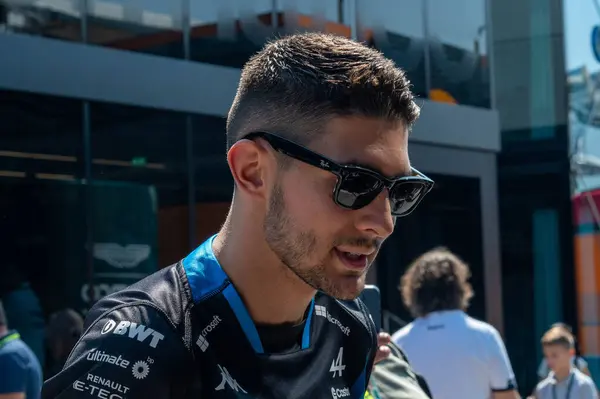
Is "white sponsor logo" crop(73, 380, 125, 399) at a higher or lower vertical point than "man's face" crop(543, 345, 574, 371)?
higher

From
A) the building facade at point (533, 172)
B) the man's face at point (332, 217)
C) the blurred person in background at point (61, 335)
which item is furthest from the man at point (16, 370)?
the building facade at point (533, 172)

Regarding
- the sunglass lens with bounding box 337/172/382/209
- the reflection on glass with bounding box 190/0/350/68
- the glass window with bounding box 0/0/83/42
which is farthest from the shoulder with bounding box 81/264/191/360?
the reflection on glass with bounding box 190/0/350/68

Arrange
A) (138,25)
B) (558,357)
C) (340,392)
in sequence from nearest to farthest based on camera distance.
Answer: (340,392) → (558,357) → (138,25)

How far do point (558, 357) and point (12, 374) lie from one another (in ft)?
12.7

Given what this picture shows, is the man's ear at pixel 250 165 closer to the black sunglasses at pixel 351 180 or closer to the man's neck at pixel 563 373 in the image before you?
the black sunglasses at pixel 351 180

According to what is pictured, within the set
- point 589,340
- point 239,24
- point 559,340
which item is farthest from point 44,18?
point 589,340

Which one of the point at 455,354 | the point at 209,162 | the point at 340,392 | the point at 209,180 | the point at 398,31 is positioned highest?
the point at 398,31

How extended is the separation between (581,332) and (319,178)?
42.4 feet

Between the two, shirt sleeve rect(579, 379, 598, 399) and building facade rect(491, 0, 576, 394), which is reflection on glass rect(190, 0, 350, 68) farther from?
building facade rect(491, 0, 576, 394)

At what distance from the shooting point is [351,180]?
182 cm

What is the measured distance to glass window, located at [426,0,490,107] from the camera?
1202 centimetres

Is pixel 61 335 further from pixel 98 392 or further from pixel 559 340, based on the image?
pixel 98 392

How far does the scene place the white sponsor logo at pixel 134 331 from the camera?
170cm

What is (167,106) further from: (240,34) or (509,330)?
(509,330)
